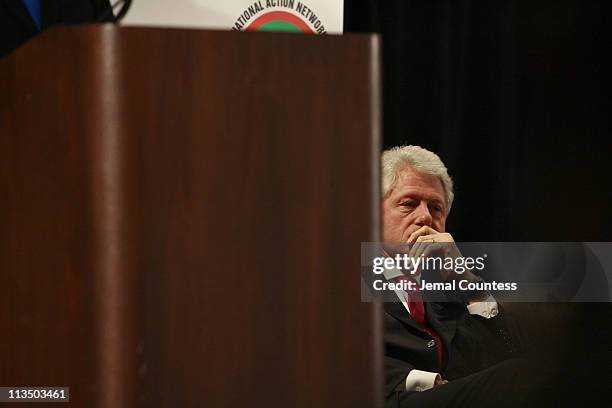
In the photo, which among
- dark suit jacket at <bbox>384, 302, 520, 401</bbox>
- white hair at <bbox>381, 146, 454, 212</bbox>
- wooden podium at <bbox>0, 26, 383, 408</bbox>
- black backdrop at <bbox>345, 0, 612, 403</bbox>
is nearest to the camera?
wooden podium at <bbox>0, 26, 383, 408</bbox>

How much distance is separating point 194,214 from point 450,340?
44.2 inches

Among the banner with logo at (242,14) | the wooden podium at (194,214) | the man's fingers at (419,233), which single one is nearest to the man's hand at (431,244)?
the man's fingers at (419,233)

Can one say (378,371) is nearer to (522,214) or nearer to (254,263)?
(254,263)

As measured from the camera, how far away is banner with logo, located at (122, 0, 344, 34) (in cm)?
136

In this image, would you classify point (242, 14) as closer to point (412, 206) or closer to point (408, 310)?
point (412, 206)

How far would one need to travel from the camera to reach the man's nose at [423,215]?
5.19ft

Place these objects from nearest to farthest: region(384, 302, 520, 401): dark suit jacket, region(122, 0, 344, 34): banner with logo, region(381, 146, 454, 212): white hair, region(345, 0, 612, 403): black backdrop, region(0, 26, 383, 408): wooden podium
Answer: region(0, 26, 383, 408): wooden podium < region(122, 0, 344, 34): banner with logo < region(384, 302, 520, 401): dark suit jacket < region(381, 146, 454, 212): white hair < region(345, 0, 612, 403): black backdrop

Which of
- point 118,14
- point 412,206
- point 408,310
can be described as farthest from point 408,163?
point 118,14

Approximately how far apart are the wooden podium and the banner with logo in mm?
846

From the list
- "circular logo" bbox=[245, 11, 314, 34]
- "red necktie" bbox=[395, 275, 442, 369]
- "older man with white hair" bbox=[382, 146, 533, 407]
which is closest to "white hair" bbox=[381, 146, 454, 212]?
"older man with white hair" bbox=[382, 146, 533, 407]

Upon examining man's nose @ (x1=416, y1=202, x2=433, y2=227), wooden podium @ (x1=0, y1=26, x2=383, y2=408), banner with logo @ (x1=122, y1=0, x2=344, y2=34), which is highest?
banner with logo @ (x1=122, y1=0, x2=344, y2=34)

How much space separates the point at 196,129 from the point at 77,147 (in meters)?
0.09

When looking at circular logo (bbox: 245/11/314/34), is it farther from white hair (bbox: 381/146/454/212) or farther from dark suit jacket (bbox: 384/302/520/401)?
dark suit jacket (bbox: 384/302/520/401)

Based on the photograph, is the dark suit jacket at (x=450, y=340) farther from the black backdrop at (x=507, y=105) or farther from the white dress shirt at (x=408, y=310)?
the black backdrop at (x=507, y=105)
